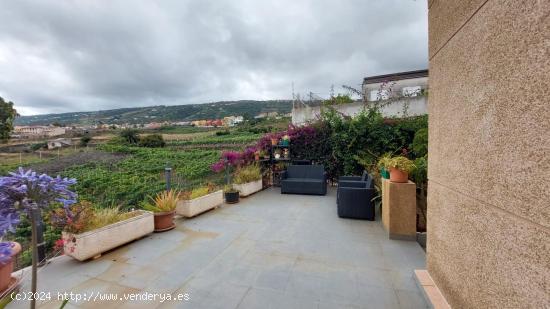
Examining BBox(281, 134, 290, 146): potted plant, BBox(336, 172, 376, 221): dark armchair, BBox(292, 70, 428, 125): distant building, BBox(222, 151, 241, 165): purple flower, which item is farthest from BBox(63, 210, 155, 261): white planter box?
BBox(292, 70, 428, 125): distant building

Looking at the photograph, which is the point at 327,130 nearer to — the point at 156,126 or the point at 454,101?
the point at 454,101

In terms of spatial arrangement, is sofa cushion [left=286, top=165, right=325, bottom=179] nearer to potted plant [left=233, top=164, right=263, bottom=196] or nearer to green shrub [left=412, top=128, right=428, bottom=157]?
potted plant [left=233, top=164, right=263, bottom=196]

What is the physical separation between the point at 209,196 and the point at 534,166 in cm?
481

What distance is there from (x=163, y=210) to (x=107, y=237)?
36.8 inches

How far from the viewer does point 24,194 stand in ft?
3.73

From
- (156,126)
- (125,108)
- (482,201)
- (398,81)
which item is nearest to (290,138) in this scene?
(482,201)

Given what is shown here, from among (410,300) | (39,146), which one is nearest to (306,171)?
(410,300)

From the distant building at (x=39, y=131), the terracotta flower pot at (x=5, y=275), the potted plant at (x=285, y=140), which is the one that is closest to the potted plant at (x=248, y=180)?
the potted plant at (x=285, y=140)

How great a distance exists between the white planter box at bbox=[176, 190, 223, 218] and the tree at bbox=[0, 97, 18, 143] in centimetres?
2465

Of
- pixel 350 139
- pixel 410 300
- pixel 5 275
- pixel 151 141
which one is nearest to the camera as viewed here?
pixel 410 300

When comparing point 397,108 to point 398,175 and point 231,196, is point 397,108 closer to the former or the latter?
point 398,175

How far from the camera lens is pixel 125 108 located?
5434cm

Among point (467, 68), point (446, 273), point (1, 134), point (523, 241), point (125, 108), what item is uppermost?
point (125, 108)

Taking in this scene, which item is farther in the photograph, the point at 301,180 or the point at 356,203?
the point at 301,180
